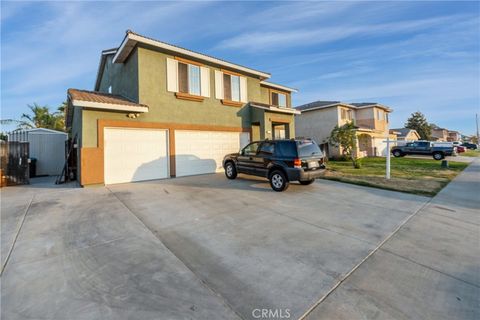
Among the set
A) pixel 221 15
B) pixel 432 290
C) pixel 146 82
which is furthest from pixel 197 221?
pixel 221 15

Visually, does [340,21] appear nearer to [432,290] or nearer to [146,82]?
[146,82]

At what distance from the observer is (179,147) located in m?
10.9

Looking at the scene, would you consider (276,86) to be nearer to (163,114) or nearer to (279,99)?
(279,99)

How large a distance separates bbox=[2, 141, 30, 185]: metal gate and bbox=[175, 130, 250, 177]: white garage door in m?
7.23

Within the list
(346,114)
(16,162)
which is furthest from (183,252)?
(346,114)

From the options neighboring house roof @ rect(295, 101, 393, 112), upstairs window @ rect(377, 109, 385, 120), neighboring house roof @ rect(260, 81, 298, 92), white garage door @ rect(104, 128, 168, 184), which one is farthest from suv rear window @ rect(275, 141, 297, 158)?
upstairs window @ rect(377, 109, 385, 120)

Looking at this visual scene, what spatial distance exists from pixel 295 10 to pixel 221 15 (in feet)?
11.1

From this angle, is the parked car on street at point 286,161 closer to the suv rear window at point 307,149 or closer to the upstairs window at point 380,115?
the suv rear window at point 307,149

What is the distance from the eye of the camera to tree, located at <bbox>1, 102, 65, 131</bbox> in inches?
792

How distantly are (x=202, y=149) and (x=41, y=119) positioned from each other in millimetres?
20620

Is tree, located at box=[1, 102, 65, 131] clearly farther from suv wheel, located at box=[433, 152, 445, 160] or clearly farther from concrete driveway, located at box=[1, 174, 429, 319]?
suv wheel, located at box=[433, 152, 445, 160]

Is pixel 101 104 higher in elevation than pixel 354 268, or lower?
higher

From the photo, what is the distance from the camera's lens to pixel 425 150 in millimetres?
23016

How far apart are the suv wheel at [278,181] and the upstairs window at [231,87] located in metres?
6.68
